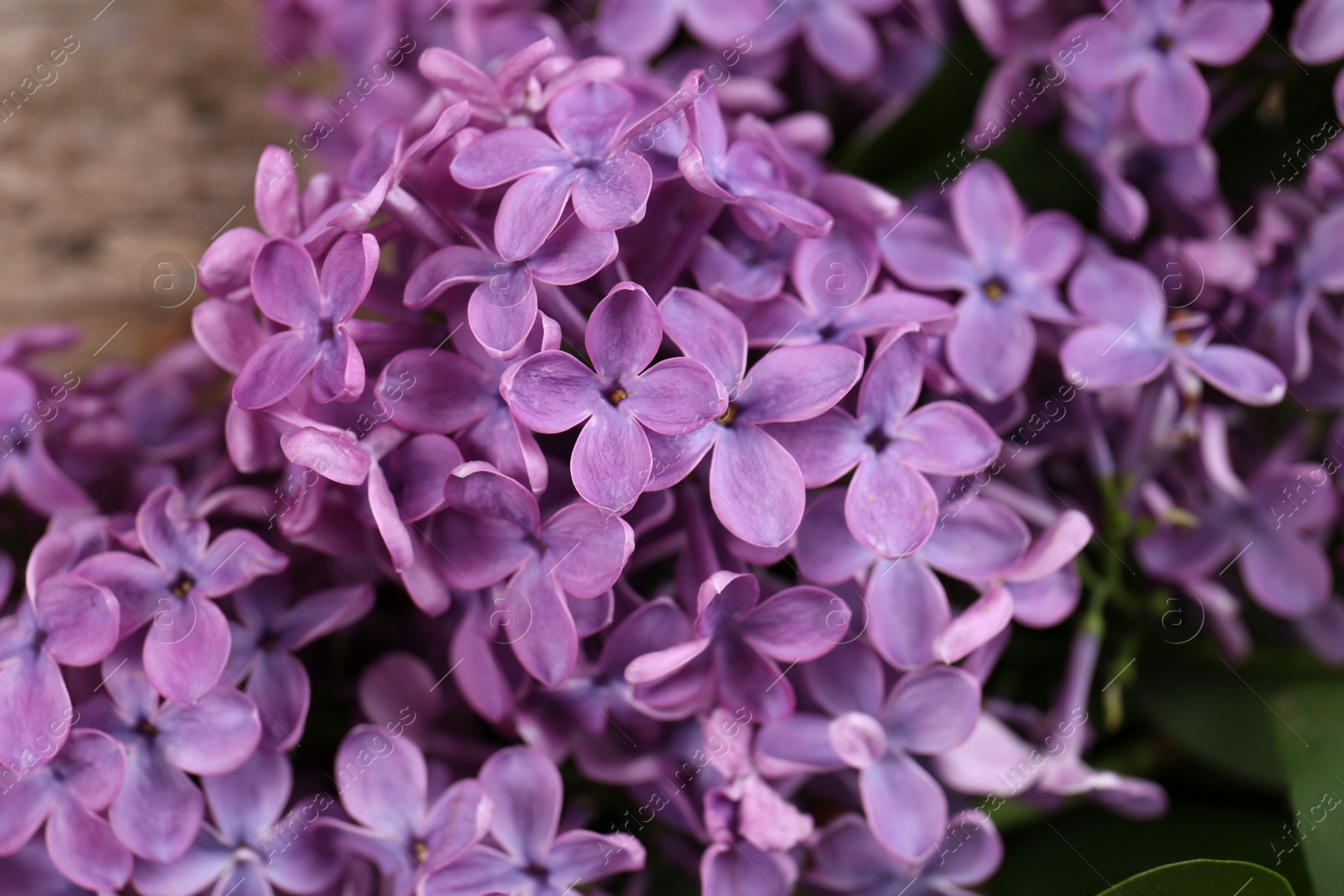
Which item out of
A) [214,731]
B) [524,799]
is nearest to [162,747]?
[214,731]

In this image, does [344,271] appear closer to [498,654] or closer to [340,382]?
[340,382]

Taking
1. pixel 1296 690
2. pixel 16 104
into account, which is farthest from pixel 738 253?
pixel 16 104

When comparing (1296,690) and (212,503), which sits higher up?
(212,503)

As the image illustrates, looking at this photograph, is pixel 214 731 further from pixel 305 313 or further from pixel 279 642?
pixel 305 313

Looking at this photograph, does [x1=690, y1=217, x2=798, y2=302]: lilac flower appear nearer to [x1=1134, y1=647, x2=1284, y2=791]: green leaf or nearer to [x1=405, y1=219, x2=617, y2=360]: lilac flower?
[x1=405, y1=219, x2=617, y2=360]: lilac flower

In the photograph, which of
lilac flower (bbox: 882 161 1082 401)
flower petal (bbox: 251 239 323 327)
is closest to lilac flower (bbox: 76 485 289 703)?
flower petal (bbox: 251 239 323 327)
